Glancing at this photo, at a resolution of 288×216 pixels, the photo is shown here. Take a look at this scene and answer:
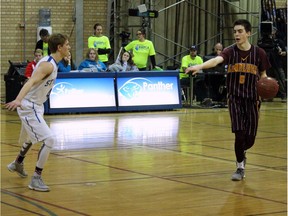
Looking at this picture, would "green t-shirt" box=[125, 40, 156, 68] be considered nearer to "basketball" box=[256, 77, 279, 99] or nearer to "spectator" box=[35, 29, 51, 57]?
"spectator" box=[35, 29, 51, 57]

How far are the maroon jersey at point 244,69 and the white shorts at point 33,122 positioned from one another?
2463mm

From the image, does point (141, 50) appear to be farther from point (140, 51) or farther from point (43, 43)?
point (43, 43)

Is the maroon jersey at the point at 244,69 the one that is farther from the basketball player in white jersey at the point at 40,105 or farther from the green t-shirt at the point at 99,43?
the green t-shirt at the point at 99,43

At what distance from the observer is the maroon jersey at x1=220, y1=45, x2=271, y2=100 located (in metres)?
9.53

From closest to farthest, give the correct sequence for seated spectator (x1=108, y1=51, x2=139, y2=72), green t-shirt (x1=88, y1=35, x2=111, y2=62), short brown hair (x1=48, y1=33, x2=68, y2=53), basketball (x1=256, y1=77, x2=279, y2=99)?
short brown hair (x1=48, y1=33, x2=68, y2=53) < basketball (x1=256, y1=77, x2=279, y2=99) < seated spectator (x1=108, y1=51, x2=139, y2=72) < green t-shirt (x1=88, y1=35, x2=111, y2=62)

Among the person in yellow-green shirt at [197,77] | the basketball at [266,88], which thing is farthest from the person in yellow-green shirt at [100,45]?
the basketball at [266,88]

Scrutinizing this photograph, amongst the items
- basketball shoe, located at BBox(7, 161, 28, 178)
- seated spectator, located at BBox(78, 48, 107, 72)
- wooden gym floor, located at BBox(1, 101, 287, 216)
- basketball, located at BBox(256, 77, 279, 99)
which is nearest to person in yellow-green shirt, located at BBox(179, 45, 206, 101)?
seated spectator, located at BBox(78, 48, 107, 72)

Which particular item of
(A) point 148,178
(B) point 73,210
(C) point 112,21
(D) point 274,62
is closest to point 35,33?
(C) point 112,21

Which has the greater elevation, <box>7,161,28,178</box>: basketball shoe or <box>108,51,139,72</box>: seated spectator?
<box>108,51,139,72</box>: seated spectator

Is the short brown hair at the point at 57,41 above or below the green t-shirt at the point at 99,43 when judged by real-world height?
above

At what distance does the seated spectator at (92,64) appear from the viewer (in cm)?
1878

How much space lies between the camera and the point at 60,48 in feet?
28.9

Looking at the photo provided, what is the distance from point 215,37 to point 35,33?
6608 millimetres

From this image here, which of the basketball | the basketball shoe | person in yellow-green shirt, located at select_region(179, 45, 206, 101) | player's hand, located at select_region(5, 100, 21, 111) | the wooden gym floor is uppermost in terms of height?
the basketball
